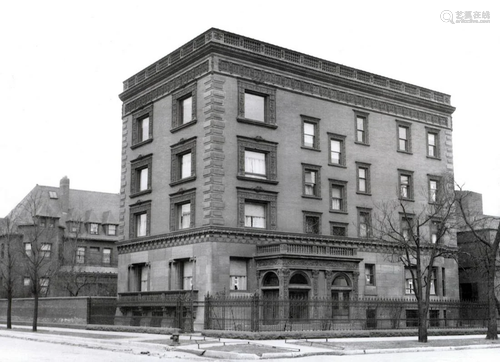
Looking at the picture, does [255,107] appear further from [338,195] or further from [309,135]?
[338,195]

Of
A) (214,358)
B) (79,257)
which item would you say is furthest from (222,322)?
(79,257)

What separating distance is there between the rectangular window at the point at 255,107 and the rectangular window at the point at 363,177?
8.91 metres

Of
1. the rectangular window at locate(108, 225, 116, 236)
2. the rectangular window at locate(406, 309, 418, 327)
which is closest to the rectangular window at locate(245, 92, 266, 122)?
the rectangular window at locate(406, 309, 418, 327)

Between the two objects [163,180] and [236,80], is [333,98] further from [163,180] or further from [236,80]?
[163,180]

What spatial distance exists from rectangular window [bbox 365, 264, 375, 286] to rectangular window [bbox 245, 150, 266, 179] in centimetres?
1065

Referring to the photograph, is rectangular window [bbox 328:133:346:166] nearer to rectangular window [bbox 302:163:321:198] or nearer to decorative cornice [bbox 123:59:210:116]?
rectangular window [bbox 302:163:321:198]

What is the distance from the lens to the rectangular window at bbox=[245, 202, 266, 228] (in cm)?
4103

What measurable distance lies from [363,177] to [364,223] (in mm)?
3415

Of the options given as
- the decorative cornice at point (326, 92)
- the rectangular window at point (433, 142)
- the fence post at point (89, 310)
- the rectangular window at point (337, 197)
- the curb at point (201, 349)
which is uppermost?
the decorative cornice at point (326, 92)

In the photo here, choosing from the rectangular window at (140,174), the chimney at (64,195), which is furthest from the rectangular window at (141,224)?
the chimney at (64,195)

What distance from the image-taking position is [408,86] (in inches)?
1998

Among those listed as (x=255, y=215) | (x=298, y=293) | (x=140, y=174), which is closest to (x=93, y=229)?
(x=140, y=174)

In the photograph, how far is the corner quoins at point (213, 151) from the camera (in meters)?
39.3

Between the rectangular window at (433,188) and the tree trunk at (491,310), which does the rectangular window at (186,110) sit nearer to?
the rectangular window at (433,188)
